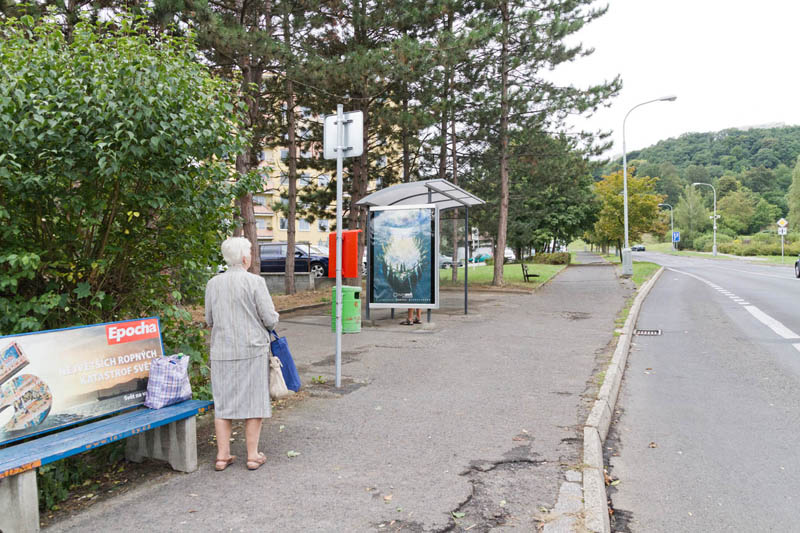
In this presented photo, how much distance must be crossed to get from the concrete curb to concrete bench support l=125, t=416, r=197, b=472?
2739 millimetres

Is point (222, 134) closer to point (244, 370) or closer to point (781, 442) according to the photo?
point (244, 370)

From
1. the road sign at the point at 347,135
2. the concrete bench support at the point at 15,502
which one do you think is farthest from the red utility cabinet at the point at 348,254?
the concrete bench support at the point at 15,502

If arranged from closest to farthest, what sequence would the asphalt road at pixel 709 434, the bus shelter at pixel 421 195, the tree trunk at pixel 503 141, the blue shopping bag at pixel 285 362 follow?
the asphalt road at pixel 709 434 < the blue shopping bag at pixel 285 362 < the bus shelter at pixel 421 195 < the tree trunk at pixel 503 141

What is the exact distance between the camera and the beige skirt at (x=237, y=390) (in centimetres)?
414

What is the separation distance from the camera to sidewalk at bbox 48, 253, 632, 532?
3414 mm

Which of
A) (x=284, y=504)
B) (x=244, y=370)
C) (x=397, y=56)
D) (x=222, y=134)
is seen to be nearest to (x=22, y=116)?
(x=222, y=134)

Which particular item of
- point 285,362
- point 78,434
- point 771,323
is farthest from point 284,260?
point 78,434

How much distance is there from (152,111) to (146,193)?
2.40 ft

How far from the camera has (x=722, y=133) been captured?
137 m

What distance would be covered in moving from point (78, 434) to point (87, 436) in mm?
93

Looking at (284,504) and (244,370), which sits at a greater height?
(244,370)

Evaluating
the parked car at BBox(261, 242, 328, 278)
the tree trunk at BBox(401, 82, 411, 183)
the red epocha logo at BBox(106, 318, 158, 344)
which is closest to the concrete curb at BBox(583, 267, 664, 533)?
the red epocha logo at BBox(106, 318, 158, 344)

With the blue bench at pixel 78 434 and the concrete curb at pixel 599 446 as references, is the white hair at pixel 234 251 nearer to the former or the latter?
the blue bench at pixel 78 434

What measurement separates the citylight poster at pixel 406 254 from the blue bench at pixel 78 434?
24.9 feet
